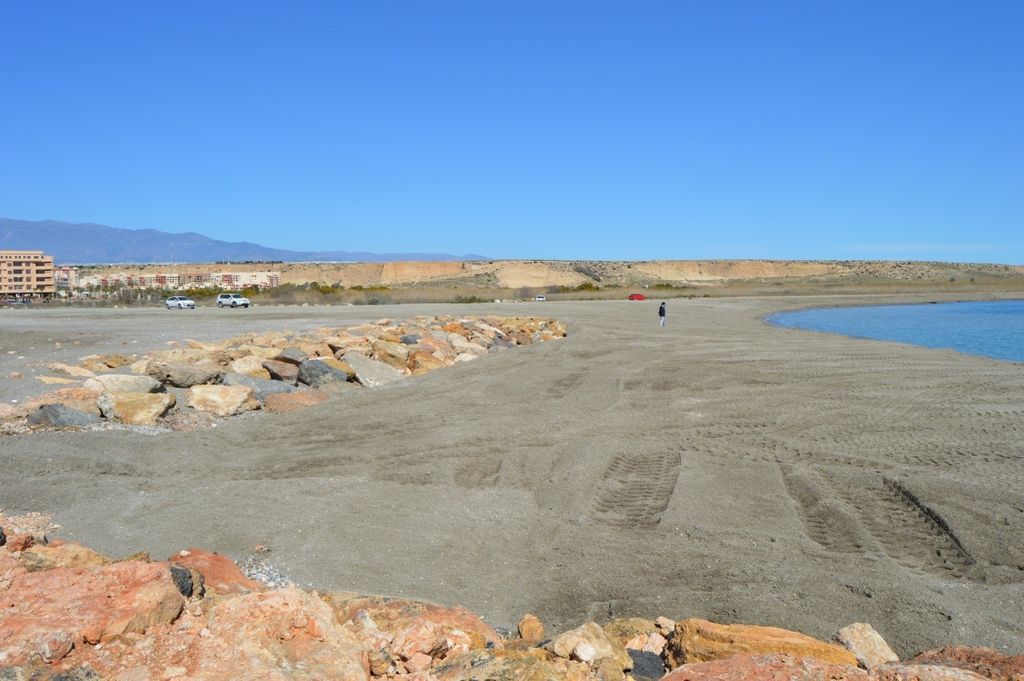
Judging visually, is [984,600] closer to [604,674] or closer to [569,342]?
[604,674]

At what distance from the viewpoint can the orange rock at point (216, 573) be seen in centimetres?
520

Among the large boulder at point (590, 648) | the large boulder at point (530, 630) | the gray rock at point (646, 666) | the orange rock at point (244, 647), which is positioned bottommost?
the large boulder at point (530, 630)

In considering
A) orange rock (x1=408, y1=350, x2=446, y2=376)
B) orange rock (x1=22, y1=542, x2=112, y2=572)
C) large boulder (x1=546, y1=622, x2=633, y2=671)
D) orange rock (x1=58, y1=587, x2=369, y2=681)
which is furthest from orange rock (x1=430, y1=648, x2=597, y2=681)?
orange rock (x1=408, y1=350, x2=446, y2=376)

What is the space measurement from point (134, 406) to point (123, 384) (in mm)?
1187

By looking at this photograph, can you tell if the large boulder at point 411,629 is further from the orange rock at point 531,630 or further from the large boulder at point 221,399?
the large boulder at point 221,399

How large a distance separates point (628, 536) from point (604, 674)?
3.59 metres

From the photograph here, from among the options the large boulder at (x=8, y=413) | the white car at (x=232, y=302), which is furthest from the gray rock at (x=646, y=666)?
the white car at (x=232, y=302)

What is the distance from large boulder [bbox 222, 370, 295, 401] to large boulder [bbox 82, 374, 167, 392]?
1.52 metres

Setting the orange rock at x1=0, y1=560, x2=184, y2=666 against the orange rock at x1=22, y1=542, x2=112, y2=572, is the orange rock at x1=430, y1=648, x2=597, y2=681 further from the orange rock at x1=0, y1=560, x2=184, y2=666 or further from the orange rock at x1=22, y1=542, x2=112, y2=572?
the orange rock at x1=22, y1=542, x2=112, y2=572

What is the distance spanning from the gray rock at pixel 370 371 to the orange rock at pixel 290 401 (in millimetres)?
1929

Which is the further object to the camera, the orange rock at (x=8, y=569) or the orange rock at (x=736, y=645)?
the orange rock at (x=8, y=569)

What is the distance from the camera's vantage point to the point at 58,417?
1074cm

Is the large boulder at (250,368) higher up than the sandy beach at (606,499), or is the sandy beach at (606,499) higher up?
the large boulder at (250,368)

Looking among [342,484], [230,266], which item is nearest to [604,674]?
[342,484]
